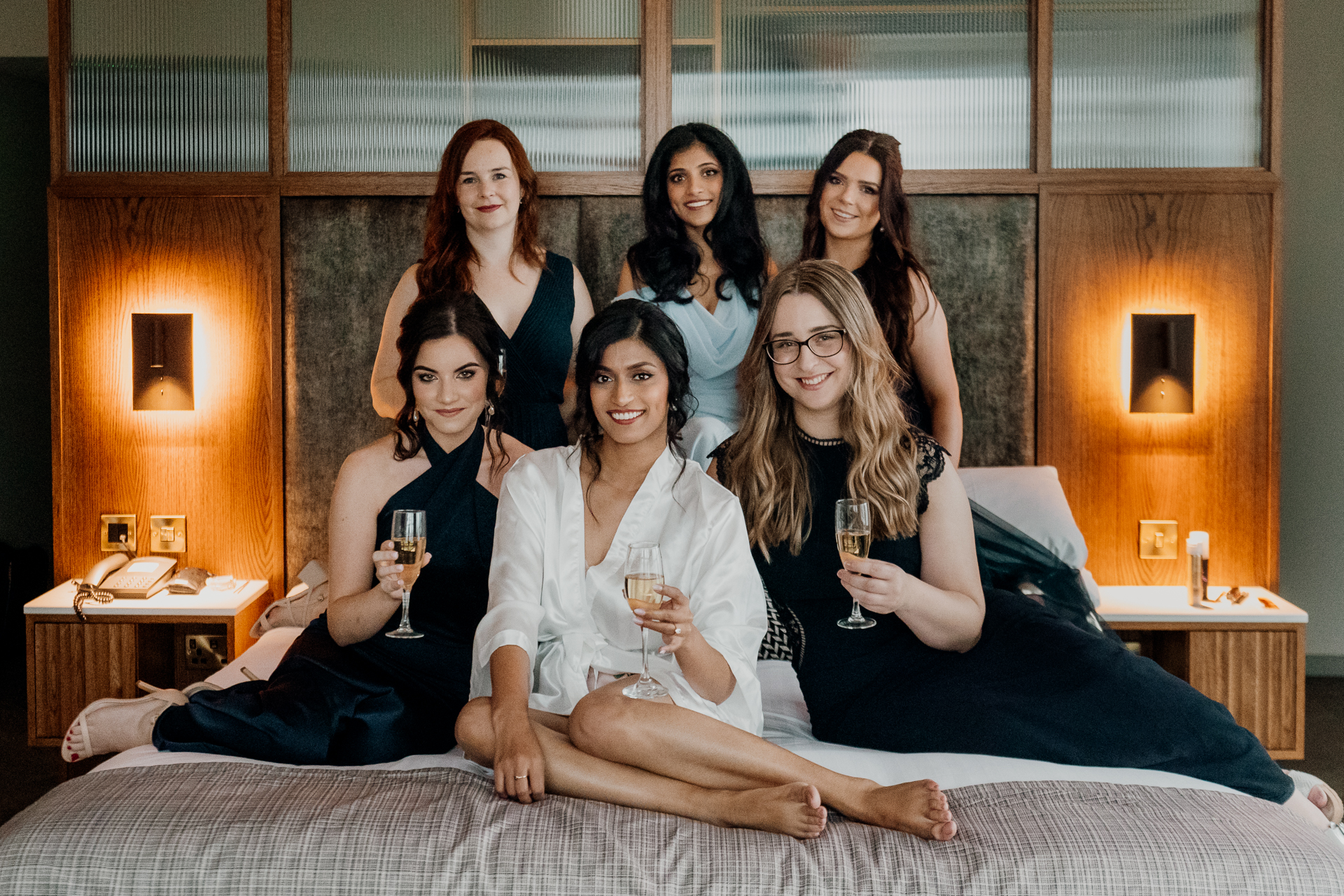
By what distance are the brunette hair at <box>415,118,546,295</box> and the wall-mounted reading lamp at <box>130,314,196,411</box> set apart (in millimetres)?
882

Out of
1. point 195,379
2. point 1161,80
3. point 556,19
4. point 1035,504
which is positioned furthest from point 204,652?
point 1161,80

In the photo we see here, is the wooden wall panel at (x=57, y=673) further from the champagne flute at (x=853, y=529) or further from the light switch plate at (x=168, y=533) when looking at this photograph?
the champagne flute at (x=853, y=529)

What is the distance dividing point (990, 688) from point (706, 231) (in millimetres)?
1512

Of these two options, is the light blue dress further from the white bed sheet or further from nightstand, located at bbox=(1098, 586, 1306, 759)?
nightstand, located at bbox=(1098, 586, 1306, 759)

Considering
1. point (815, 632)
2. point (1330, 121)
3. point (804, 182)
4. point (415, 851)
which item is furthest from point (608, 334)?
point (1330, 121)

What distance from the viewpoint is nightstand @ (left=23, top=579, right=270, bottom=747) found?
303cm

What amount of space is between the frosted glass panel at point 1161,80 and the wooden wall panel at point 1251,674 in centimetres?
150

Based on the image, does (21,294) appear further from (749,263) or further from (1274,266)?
(1274,266)

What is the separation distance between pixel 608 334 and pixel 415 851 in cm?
108

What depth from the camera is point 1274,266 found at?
318cm

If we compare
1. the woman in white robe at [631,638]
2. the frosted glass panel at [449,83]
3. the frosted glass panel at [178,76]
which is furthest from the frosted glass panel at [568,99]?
the woman in white robe at [631,638]

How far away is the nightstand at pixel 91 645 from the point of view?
3.03 m

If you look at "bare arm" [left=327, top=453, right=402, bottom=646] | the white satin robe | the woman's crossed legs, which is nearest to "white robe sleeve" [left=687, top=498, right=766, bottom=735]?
the white satin robe

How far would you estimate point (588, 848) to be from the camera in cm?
147
